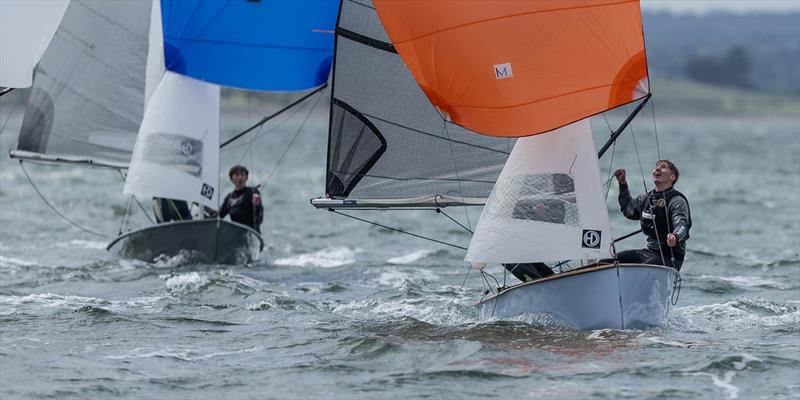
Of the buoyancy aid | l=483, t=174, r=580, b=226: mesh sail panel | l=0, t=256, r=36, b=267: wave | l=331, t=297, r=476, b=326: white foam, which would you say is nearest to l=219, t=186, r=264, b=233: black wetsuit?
l=0, t=256, r=36, b=267: wave

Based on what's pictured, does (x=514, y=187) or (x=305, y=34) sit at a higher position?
(x=305, y=34)

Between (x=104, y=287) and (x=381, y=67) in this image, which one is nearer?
(x=381, y=67)

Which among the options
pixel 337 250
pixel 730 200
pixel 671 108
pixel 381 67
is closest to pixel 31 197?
pixel 337 250

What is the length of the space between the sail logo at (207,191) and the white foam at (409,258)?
316 centimetres

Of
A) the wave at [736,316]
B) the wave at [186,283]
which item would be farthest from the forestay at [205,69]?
the wave at [736,316]

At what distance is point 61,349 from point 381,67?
13.3 feet

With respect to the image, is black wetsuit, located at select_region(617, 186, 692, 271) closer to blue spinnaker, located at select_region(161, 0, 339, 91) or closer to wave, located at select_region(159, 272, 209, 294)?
wave, located at select_region(159, 272, 209, 294)

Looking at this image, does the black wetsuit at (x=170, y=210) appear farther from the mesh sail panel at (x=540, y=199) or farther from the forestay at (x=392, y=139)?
the mesh sail panel at (x=540, y=199)

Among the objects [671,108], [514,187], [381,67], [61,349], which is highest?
[671,108]

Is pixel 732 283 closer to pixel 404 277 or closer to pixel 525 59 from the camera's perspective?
pixel 404 277

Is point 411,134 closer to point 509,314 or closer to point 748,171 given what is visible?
point 509,314

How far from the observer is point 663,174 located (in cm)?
1245

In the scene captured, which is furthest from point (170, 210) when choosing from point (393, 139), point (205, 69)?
point (393, 139)

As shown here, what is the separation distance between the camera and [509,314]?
40.4 ft
